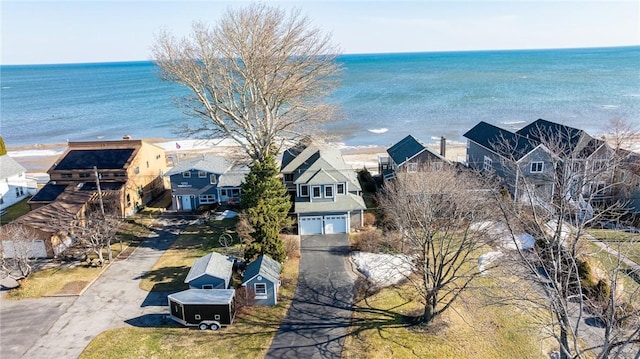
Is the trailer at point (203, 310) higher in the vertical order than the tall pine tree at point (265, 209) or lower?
lower

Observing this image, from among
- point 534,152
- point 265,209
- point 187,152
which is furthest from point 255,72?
point 187,152

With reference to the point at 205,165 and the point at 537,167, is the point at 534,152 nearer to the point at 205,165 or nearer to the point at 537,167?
the point at 537,167

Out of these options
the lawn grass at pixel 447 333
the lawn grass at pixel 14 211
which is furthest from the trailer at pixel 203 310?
the lawn grass at pixel 14 211

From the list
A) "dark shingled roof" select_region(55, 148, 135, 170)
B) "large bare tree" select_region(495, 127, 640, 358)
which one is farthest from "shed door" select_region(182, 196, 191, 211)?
"large bare tree" select_region(495, 127, 640, 358)

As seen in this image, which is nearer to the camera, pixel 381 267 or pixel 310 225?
pixel 381 267

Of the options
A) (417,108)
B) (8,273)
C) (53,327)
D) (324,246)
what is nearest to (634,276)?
(324,246)

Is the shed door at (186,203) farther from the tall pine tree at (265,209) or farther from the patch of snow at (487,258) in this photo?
the patch of snow at (487,258)
